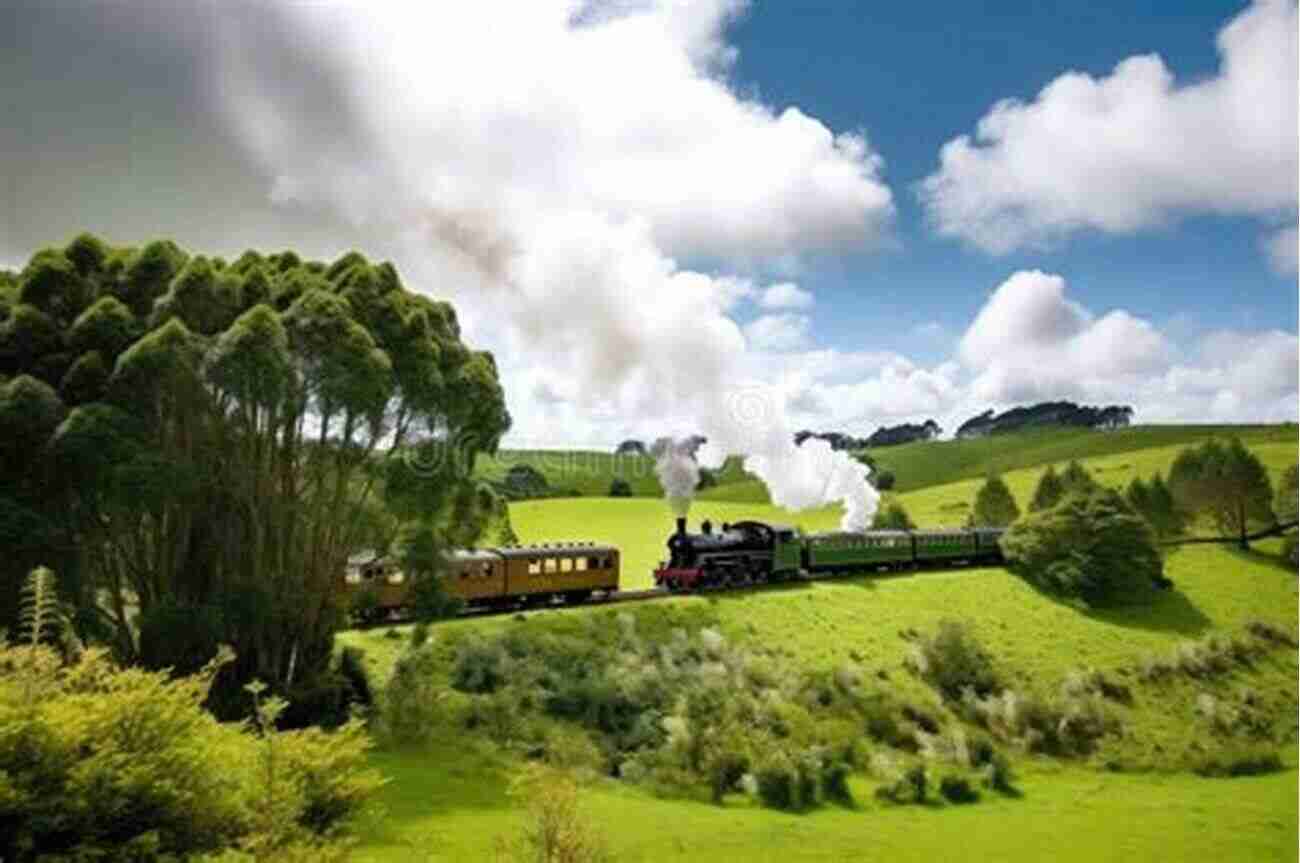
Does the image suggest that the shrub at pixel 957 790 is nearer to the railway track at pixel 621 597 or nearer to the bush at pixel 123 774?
the railway track at pixel 621 597

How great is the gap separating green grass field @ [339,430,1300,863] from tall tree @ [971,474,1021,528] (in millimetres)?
9825

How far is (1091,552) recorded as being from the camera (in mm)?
46906

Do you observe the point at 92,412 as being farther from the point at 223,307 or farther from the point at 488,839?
the point at 488,839

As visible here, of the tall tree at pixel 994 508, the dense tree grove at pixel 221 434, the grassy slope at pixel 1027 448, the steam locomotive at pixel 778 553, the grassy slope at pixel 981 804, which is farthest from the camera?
the grassy slope at pixel 1027 448

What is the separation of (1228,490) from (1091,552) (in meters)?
18.2

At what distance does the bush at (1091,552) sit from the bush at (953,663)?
12457 millimetres

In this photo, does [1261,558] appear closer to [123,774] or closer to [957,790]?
[957,790]

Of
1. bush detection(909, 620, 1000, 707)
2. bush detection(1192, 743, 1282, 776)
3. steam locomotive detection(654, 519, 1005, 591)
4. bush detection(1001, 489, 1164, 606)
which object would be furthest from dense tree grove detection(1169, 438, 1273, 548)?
bush detection(909, 620, 1000, 707)

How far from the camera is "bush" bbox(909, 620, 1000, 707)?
34.4 meters

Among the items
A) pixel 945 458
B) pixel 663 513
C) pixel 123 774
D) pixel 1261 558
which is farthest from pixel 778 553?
pixel 945 458

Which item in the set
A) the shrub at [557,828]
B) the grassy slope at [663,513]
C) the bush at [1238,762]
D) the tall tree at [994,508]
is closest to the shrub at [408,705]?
the shrub at [557,828]

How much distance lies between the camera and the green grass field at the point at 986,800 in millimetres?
18797

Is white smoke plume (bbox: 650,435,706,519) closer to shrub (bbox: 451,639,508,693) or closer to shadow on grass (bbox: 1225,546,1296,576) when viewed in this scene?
shrub (bbox: 451,639,508,693)

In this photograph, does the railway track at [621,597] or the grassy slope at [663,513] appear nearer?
the railway track at [621,597]
